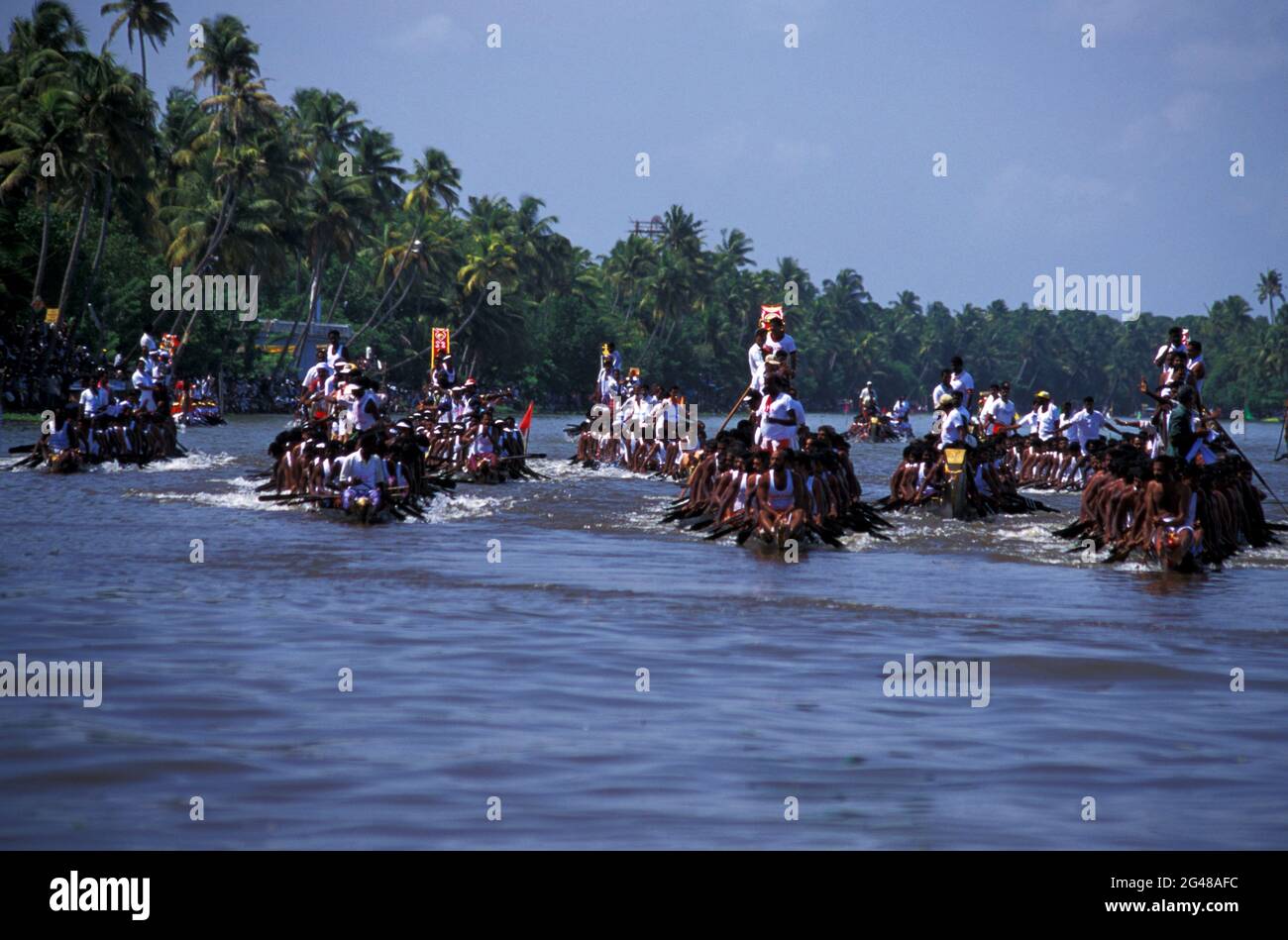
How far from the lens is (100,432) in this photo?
107 ft

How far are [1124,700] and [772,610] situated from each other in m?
4.38

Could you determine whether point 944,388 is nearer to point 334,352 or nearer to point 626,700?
point 334,352

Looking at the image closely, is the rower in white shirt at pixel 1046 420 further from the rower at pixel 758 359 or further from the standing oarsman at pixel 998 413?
the rower at pixel 758 359

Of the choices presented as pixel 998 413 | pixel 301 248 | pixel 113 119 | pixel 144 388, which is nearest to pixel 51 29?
pixel 113 119

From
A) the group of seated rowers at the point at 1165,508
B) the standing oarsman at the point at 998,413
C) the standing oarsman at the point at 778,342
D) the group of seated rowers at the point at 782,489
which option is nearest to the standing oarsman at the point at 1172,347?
the group of seated rowers at the point at 1165,508

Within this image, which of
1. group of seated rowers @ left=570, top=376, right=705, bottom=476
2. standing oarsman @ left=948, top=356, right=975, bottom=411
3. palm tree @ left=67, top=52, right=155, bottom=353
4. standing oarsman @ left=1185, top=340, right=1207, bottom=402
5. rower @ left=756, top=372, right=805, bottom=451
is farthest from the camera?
palm tree @ left=67, top=52, right=155, bottom=353

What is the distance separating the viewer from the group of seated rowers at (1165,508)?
17281mm

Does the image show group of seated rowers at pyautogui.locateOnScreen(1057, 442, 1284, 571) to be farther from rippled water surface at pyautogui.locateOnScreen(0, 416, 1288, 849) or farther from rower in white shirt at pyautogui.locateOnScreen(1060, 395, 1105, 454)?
rower in white shirt at pyautogui.locateOnScreen(1060, 395, 1105, 454)

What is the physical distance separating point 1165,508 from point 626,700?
945cm

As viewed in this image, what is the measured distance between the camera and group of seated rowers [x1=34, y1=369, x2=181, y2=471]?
31500 mm

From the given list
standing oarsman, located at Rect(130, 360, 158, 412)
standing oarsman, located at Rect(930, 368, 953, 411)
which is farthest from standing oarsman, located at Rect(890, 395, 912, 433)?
standing oarsman, located at Rect(930, 368, 953, 411)

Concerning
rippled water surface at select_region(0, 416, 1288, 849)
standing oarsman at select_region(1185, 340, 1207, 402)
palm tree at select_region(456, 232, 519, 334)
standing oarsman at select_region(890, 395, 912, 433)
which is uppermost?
palm tree at select_region(456, 232, 519, 334)

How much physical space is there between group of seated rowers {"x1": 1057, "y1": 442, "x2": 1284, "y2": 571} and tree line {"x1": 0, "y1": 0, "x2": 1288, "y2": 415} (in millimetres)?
16441

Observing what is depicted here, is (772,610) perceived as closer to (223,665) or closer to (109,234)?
(223,665)
